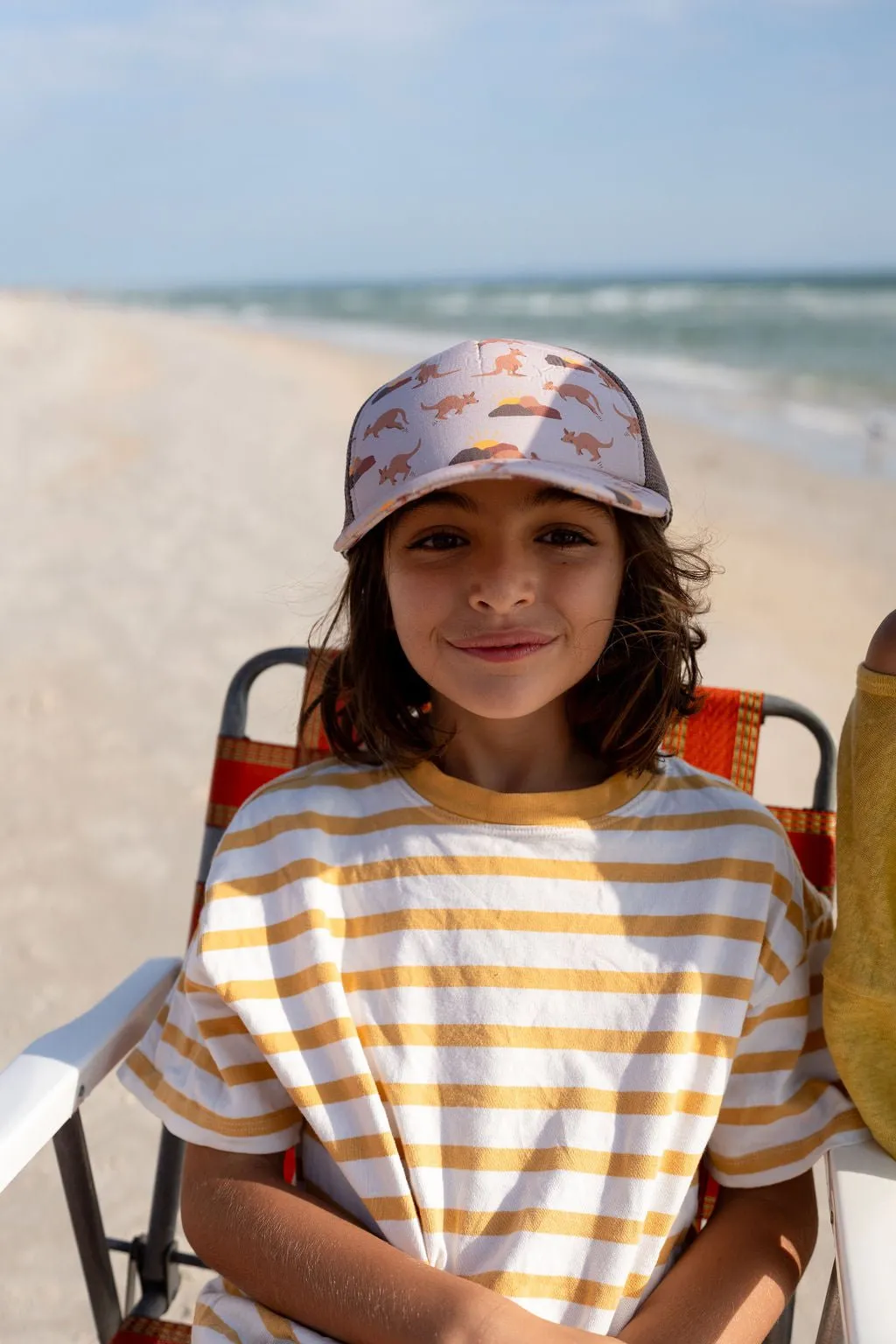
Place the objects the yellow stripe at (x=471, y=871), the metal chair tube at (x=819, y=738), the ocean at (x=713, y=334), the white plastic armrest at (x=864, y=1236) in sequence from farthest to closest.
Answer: the ocean at (x=713, y=334)
the metal chair tube at (x=819, y=738)
the yellow stripe at (x=471, y=871)
the white plastic armrest at (x=864, y=1236)

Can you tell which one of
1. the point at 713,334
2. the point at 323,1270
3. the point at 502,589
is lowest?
the point at 323,1270

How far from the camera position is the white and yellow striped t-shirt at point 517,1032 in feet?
3.91

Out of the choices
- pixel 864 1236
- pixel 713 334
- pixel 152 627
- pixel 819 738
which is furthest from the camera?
pixel 713 334

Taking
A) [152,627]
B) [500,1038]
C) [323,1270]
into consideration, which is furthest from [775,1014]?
[152,627]

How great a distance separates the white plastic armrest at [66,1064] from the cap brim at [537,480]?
1.81ft

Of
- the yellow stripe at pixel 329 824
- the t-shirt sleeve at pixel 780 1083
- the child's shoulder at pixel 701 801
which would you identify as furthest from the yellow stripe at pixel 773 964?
the yellow stripe at pixel 329 824

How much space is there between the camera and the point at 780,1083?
47.8 inches

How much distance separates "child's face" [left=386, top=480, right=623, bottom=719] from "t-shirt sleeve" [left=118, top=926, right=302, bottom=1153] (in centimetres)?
37

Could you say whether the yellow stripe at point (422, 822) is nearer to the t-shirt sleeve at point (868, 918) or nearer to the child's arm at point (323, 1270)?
the t-shirt sleeve at point (868, 918)

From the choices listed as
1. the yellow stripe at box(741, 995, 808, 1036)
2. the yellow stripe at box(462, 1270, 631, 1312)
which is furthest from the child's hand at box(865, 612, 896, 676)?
the yellow stripe at box(462, 1270, 631, 1312)

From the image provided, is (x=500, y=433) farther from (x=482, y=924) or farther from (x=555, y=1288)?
(x=555, y=1288)

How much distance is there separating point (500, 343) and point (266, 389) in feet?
35.0

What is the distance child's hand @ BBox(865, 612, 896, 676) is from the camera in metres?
1.08

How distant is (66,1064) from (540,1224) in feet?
1.57
